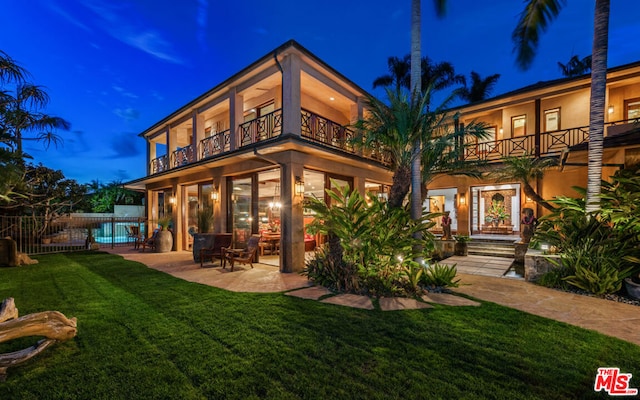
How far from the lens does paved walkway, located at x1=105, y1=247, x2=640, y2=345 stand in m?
4.13

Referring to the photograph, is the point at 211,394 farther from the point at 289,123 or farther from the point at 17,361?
the point at 289,123

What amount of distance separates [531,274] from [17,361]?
9.19 m

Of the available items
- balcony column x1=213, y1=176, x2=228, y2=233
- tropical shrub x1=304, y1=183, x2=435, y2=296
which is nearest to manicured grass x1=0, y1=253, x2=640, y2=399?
tropical shrub x1=304, y1=183, x2=435, y2=296

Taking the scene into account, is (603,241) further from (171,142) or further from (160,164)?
(160,164)

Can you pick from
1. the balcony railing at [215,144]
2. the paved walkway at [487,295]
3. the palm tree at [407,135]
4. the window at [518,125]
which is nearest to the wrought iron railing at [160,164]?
the balcony railing at [215,144]

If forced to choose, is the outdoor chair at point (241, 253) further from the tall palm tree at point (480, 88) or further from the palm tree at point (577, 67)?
the palm tree at point (577, 67)

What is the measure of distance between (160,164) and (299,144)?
1133 cm

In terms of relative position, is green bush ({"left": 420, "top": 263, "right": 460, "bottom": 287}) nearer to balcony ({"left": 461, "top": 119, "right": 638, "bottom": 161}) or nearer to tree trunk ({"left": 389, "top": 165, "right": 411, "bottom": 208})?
tree trunk ({"left": 389, "top": 165, "right": 411, "bottom": 208})

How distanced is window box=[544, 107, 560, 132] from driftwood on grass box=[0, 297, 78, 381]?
17170 mm

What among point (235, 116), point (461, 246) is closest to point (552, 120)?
point (461, 246)

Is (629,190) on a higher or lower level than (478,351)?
higher

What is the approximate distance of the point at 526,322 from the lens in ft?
13.2

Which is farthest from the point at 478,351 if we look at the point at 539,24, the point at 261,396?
the point at 539,24

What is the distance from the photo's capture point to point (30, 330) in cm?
312
